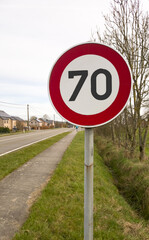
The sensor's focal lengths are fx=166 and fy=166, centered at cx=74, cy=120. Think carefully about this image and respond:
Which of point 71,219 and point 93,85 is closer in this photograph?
point 93,85

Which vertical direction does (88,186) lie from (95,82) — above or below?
below

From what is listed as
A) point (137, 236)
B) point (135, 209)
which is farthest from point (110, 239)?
point (135, 209)

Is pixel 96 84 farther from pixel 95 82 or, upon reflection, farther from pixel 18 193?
pixel 18 193

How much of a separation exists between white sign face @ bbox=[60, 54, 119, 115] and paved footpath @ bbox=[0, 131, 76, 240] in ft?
7.37

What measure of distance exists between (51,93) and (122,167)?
21.1 ft

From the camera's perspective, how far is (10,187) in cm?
407

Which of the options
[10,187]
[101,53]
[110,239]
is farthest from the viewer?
[10,187]

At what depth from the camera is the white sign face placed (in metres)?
1.25

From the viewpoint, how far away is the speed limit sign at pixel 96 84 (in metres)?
1.25

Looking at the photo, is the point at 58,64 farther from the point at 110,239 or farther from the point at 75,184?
the point at 75,184

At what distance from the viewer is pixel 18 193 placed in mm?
3691

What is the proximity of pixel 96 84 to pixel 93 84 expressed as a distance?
22mm

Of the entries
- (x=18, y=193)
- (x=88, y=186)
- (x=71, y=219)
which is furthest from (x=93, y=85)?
(x=18, y=193)

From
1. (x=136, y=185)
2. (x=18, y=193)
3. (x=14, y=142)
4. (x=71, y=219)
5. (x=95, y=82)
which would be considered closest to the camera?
(x=95, y=82)
